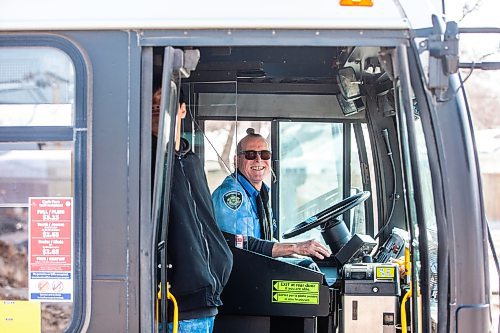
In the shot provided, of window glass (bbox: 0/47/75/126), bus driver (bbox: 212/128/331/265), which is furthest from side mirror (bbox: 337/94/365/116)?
window glass (bbox: 0/47/75/126)

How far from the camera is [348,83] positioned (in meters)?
4.45

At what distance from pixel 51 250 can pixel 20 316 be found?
279 millimetres

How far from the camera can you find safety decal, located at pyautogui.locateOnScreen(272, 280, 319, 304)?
386 cm

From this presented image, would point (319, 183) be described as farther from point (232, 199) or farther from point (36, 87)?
point (36, 87)

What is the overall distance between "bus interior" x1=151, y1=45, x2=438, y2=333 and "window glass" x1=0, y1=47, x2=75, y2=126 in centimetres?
34

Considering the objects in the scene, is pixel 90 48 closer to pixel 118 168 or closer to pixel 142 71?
pixel 142 71

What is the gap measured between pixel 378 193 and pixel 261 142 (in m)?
0.94

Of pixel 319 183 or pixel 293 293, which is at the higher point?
pixel 319 183

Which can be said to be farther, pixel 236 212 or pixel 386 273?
pixel 236 212

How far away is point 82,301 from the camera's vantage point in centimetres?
272

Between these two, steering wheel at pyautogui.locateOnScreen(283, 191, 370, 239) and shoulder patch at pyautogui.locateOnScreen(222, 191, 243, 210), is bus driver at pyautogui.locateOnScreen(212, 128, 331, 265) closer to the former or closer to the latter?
shoulder patch at pyautogui.locateOnScreen(222, 191, 243, 210)

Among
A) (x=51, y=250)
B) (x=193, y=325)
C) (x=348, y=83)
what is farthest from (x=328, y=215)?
(x=51, y=250)
